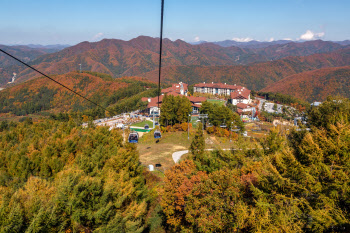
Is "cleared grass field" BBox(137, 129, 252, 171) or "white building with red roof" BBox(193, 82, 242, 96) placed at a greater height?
"white building with red roof" BBox(193, 82, 242, 96)

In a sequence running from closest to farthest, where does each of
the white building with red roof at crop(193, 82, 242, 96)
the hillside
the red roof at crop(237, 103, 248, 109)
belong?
the red roof at crop(237, 103, 248, 109) → the white building with red roof at crop(193, 82, 242, 96) → the hillside

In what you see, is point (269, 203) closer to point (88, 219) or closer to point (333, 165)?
point (333, 165)

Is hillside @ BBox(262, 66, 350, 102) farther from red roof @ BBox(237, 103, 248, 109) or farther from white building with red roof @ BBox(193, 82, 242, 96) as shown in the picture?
red roof @ BBox(237, 103, 248, 109)

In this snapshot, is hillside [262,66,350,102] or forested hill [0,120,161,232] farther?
hillside [262,66,350,102]

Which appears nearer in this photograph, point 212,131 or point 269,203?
point 269,203

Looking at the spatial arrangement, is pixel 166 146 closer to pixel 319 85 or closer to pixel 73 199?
pixel 73 199

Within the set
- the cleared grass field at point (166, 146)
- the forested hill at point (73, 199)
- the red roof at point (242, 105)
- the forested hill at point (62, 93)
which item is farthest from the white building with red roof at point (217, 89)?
the forested hill at point (73, 199)

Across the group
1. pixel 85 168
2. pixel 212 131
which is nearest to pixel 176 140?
pixel 212 131

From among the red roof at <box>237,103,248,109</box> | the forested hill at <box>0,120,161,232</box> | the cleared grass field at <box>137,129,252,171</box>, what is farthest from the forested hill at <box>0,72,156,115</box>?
the forested hill at <box>0,120,161,232</box>
